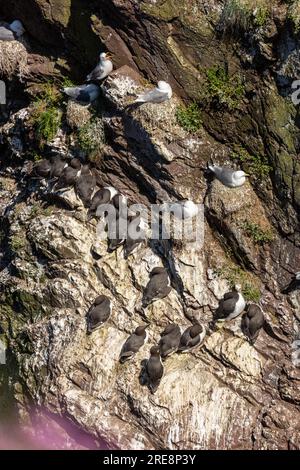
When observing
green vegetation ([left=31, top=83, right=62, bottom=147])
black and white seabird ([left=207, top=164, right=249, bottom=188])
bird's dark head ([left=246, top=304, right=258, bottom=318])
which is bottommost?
bird's dark head ([left=246, top=304, right=258, bottom=318])

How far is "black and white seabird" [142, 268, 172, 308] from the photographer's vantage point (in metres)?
11.2

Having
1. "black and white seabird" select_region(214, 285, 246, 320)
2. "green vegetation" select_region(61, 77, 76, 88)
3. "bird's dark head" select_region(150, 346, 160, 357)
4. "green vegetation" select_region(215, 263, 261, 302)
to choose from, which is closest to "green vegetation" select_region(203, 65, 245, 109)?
"green vegetation" select_region(215, 263, 261, 302)

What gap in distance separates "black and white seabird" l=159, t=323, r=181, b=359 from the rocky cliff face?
300mm

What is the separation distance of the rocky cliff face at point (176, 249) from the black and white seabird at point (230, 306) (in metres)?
0.22

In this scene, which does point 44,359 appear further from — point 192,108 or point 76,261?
point 192,108

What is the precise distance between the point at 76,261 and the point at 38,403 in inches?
99.1

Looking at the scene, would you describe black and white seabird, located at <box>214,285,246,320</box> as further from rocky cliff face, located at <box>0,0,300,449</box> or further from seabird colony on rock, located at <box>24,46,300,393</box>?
rocky cliff face, located at <box>0,0,300,449</box>

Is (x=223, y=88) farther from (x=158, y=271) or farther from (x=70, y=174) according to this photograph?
(x=158, y=271)

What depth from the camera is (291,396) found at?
419 inches

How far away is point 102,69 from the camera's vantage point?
11.8 m

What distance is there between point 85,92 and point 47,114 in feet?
3.25

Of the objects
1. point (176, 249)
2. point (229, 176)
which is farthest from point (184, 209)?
point (229, 176)

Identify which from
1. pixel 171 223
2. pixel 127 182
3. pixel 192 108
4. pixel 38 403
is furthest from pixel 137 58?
pixel 38 403

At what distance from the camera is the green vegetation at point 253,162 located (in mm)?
11219
